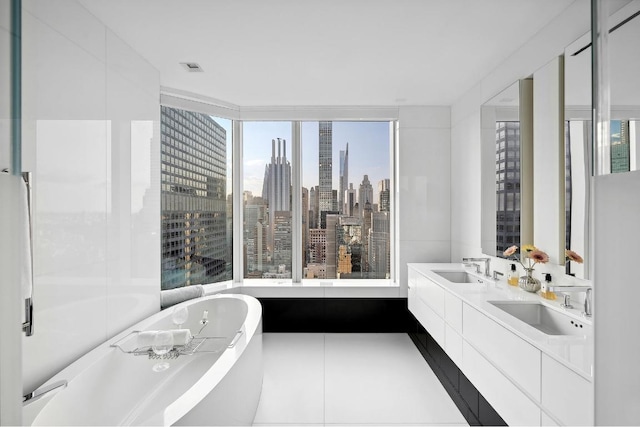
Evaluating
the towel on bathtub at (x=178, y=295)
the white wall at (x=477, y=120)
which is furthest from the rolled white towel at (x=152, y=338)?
the white wall at (x=477, y=120)

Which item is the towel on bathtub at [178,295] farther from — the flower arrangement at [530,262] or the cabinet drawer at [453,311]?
the flower arrangement at [530,262]

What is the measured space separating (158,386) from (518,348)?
2237mm

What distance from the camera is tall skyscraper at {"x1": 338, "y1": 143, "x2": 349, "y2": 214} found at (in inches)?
162

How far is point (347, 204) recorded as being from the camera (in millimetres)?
4129

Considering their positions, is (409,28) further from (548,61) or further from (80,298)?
(80,298)

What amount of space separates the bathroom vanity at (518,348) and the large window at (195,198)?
7.84 ft

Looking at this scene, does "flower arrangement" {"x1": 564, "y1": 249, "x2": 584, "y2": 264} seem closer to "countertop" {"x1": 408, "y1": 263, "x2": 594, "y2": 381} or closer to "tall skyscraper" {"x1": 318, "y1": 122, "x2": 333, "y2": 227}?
"countertop" {"x1": 408, "y1": 263, "x2": 594, "y2": 381}

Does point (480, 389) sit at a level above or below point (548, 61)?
below

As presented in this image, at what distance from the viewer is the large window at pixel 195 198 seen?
3307 mm

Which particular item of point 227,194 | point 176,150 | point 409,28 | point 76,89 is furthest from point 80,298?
point 409,28

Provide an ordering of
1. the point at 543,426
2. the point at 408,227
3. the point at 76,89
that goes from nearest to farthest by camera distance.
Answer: the point at 543,426 → the point at 76,89 → the point at 408,227

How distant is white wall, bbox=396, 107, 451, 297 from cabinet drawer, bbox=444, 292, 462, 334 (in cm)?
130

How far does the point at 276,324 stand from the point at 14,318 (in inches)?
149

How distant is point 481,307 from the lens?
1.98 meters
